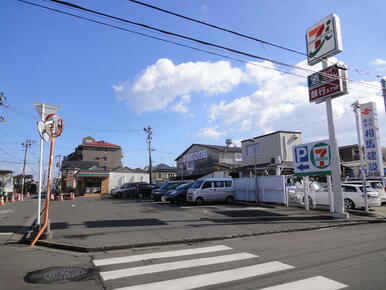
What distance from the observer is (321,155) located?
49.4 ft

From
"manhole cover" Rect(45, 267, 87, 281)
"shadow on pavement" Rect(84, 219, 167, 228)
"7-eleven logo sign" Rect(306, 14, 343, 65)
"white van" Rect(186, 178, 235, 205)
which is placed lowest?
"manhole cover" Rect(45, 267, 87, 281)

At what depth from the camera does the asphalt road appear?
486cm

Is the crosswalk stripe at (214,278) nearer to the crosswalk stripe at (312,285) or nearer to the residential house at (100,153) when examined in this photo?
the crosswalk stripe at (312,285)

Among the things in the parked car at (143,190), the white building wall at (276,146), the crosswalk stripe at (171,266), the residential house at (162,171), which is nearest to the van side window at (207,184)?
the white building wall at (276,146)

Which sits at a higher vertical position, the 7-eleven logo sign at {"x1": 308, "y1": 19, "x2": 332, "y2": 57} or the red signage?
the 7-eleven logo sign at {"x1": 308, "y1": 19, "x2": 332, "y2": 57}

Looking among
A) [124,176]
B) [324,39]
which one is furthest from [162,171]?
[324,39]

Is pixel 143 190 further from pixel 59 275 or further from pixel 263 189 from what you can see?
pixel 59 275

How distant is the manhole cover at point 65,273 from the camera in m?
5.30

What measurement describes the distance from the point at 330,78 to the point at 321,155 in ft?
12.7

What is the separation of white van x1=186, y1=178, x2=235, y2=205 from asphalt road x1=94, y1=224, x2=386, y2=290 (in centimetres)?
1195

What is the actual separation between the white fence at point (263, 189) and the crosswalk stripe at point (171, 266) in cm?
1212

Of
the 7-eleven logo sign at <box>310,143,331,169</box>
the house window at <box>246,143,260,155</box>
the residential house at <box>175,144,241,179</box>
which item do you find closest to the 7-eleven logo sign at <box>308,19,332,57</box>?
the 7-eleven logo sign at <box>310,143,331,169</box>

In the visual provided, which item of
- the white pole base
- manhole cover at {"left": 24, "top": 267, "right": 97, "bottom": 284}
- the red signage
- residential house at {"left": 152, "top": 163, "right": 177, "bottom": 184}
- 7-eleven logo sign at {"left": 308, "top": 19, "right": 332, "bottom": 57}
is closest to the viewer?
manhole cover at {"left": 24, "top": 267, "right": 97, "bottom": 284}

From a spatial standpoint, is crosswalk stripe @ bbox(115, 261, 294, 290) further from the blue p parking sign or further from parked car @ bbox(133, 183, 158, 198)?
parked car @ bbox(133, 183, 158, 198)
